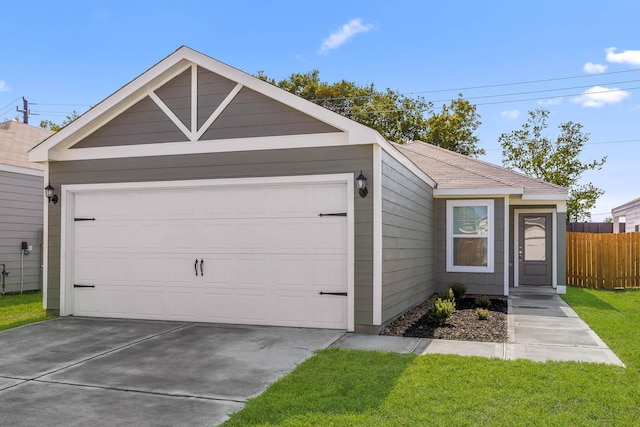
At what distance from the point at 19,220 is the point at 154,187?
6603 millimetres

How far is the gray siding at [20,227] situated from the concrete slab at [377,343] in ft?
31.5

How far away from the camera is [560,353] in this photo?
20.4 feet

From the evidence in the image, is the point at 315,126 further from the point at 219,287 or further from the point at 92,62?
the point at 92,62

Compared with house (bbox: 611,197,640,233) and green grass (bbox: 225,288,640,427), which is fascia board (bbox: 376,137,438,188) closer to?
green grass (bbox: 225,288,640,427)

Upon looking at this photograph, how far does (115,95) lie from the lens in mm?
8461

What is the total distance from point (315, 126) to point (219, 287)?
2.83 m

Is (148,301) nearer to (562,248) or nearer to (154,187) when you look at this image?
(154,187)

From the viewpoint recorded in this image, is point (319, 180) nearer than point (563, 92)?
Yes

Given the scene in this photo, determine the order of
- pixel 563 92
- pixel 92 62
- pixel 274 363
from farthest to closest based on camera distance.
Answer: pixel 563 92 → pixel 92 62 → pixel 274 363

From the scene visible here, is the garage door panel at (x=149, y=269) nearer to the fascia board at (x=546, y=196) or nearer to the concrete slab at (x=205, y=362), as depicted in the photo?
the concrete slab at (x=205, y=362)

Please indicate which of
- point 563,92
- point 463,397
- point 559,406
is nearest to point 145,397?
point 463,397

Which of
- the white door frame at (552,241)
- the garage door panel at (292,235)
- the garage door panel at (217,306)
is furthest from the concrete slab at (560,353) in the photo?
the white door frame at (552,241)

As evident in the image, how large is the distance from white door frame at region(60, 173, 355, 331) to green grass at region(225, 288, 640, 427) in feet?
5.28

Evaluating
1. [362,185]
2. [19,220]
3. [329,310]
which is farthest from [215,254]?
[19,220]
